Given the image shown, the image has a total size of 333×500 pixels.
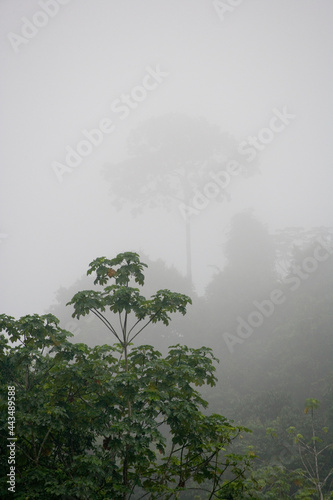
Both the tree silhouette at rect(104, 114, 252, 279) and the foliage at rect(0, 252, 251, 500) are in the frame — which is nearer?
the foliage at rect(0, 252, 251, 500)

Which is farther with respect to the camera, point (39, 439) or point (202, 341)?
point (202, 341)

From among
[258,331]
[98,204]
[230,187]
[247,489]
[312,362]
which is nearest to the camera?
[247,489]

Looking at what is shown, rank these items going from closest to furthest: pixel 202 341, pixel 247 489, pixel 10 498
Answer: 1. pixel 10 498
2. pixel 247 489
3. pixel 202 341

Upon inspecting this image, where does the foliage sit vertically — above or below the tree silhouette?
below

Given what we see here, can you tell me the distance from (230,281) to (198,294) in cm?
396

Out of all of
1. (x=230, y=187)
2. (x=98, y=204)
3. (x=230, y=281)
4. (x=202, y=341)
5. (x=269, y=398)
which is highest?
(x=98, y=204)

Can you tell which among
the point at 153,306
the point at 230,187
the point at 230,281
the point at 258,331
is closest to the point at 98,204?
the point at 230,187

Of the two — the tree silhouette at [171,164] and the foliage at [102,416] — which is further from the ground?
the tree silhouette at [171,164]

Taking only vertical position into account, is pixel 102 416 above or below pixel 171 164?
below

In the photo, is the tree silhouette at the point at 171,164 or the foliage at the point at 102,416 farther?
the tree silhouette at the point at 171,164

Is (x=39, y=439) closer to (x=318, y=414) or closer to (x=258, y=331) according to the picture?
(x=318, y=414)

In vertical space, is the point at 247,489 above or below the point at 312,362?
below

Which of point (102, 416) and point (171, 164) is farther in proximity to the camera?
point (171, 164)

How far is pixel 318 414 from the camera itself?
43.9 ft
